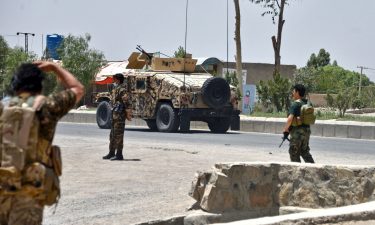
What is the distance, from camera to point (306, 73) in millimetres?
54781

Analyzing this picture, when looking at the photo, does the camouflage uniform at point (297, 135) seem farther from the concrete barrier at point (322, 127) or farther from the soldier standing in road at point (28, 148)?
the concrete barrier at point (322, 127)

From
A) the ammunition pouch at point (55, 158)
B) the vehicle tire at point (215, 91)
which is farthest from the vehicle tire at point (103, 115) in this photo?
the ammunition pouch at point (55, 158)

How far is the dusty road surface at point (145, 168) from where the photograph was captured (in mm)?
9766

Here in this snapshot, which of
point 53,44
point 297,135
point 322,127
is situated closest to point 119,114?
point 297,135

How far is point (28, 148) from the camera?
567 cm

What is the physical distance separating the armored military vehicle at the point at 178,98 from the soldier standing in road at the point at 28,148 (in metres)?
20.3

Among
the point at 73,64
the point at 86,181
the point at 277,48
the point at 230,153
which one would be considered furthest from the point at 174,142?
the point at 73,64

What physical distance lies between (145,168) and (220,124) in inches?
529

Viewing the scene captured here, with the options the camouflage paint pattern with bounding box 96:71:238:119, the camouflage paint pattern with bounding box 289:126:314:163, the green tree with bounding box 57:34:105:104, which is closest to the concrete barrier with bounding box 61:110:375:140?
the camouflage paint pattern with bounding box 96:71:238:119

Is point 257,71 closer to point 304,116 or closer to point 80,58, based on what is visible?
point 80,58

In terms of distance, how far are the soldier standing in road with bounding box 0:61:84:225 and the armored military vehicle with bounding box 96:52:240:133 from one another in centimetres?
2026

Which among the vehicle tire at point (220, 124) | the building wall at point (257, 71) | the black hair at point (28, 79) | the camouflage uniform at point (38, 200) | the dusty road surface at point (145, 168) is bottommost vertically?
the dusty road surface at point (145, 168)

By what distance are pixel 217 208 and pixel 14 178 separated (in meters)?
4.29

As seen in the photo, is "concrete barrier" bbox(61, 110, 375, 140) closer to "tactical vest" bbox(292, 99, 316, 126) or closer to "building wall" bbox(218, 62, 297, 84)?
"tactical vest" bbox(292, 99, 316, 126)
